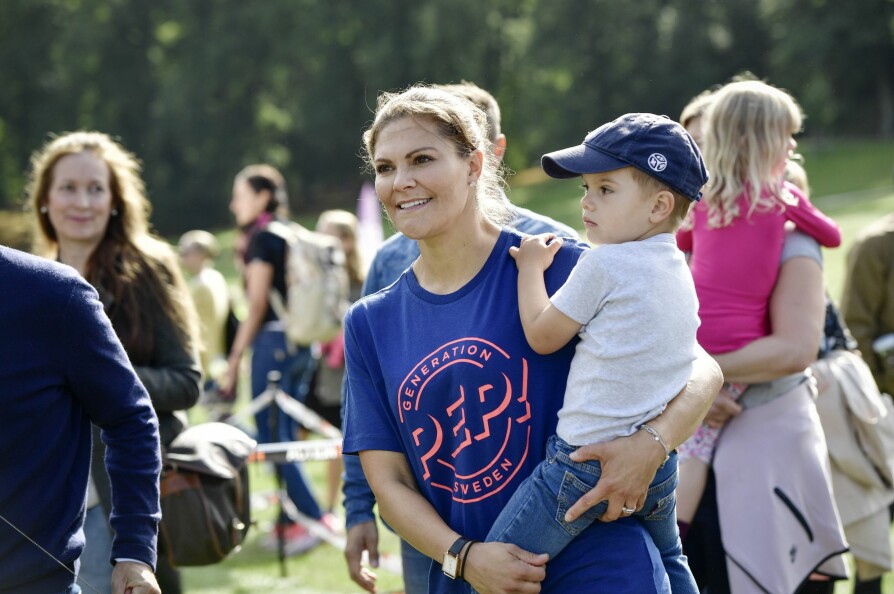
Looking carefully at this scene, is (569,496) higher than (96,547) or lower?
higher

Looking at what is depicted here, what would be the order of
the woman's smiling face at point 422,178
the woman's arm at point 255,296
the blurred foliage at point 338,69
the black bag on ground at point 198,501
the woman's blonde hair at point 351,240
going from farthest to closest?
the blurred foliage at point 338,69 < the woman's blonde hair at point 351,240 < the woman's arm at point 255,296 < the black bag on ground at point 198,501 < the woman's smiling face at point 422,178

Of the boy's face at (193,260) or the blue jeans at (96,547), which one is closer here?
the blue jeans at (96,547)

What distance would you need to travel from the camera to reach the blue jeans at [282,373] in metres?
7.86

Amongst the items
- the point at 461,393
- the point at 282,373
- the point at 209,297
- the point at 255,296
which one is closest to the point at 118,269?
the point at 461,393

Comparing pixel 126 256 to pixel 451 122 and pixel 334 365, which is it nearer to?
pixel 451 122

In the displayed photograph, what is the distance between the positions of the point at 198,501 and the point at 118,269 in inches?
34.5

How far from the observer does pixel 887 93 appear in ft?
175

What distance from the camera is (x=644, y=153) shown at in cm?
265

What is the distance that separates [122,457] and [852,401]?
276cm

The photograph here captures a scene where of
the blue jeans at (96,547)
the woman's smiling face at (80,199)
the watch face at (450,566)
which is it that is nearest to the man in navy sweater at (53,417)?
the watch face at (450,566)

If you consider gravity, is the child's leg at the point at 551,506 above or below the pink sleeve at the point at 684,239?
below

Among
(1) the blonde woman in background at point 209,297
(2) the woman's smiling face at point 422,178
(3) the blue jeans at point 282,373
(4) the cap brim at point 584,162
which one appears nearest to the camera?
(4) the cap brim at point 584,162

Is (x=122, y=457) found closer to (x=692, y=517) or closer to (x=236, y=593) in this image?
(x=692, y=517)

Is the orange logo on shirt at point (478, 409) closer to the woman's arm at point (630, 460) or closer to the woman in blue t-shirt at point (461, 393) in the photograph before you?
the woman in blue t-shirt at point (461, 393)
